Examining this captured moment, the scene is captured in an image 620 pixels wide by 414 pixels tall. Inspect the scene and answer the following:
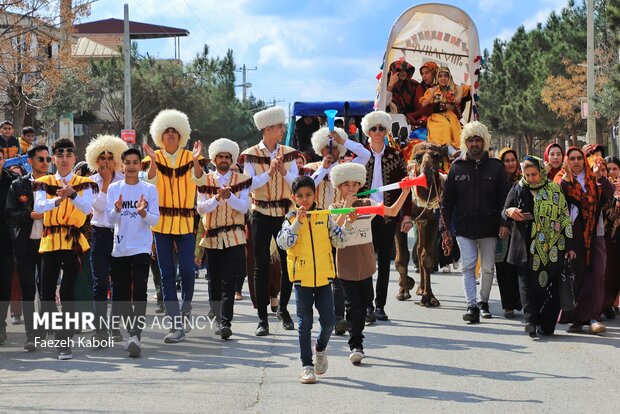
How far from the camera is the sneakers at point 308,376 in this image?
26.3 ft

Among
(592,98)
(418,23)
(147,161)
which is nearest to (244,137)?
(592,98)

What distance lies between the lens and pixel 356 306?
8.92m

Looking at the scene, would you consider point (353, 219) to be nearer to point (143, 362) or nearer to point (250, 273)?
point (143, 362)

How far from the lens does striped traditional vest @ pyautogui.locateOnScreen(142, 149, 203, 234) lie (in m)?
10.1

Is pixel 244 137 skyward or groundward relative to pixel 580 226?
skyward

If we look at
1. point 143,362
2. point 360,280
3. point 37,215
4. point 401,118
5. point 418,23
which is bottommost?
point 143,362

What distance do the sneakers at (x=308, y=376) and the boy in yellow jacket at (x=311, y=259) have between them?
115 millimetres

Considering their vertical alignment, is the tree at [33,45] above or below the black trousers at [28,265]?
above

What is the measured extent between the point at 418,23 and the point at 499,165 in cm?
495

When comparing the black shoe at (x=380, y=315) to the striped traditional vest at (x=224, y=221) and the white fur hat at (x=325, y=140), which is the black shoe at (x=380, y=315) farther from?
the striped traditional vest at (x=224, y=221)

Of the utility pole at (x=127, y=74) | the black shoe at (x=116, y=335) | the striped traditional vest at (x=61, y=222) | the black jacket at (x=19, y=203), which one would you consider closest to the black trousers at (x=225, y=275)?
the black shoe at (x=116, y=335)

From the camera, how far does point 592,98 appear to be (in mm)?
36438

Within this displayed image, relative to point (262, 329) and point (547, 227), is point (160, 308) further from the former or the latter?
point (547, 227)

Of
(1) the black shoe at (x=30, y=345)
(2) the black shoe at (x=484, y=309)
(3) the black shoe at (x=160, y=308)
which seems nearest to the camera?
(1) the black shoe at (x=30, y=345)
